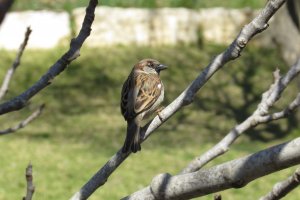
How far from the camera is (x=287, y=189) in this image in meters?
2.18

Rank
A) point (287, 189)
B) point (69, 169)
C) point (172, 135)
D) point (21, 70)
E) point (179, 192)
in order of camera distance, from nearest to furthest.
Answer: point (179, 192) < point (287, 189) < point (69, 169) < point (172, 135) < point (21, 70)

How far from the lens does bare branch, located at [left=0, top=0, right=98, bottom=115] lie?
8.54 ft

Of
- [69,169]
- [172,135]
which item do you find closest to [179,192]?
[69,169]

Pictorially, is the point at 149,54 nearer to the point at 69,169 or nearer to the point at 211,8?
the point at 211,8

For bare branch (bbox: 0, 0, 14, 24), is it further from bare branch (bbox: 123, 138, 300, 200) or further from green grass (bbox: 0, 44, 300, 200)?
green grass (bbox: 0, 44, 300, 200)

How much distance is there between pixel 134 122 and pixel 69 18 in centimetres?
1184

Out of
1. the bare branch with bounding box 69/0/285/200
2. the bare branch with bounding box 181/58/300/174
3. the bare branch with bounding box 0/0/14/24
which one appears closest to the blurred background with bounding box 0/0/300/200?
the bare branch with bounding box 181/58/300/174

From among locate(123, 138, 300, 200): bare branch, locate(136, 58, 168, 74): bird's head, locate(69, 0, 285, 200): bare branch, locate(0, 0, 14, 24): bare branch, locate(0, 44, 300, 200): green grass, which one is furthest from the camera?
locate(0, 44, 300, 200): green grass

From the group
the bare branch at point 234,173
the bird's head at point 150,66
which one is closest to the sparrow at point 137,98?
the bird's head at point 150,66

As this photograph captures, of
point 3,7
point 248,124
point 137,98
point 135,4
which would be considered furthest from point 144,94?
point 135,4

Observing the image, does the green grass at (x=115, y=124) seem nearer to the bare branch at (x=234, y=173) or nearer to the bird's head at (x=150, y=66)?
the bird's head at (x=150, y=66)

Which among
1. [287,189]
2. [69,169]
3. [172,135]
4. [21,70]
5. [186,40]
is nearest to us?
[287,189]

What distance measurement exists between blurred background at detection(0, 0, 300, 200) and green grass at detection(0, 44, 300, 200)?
2 cm

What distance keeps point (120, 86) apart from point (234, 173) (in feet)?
45.4
